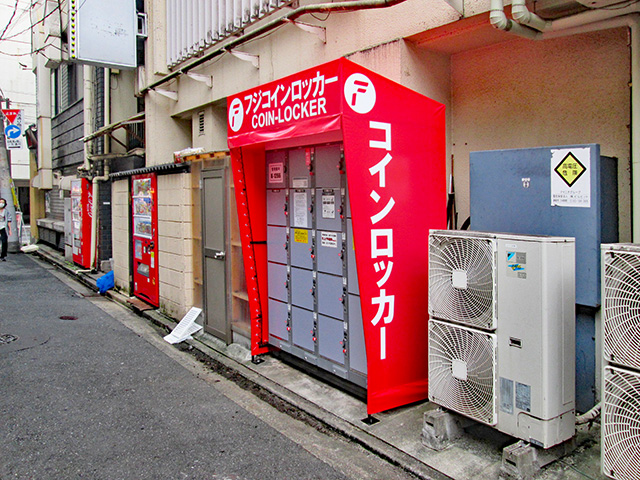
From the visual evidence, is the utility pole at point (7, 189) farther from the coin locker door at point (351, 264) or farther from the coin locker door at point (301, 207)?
the coin locker door at point (351, 264)

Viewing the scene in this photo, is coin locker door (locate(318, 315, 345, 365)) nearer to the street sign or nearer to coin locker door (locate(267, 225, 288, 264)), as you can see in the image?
coin locker door (locate(267, 225, 288, 264))

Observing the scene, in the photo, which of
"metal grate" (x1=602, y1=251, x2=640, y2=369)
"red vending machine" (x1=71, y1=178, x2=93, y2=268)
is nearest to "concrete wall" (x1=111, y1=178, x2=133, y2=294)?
"red vending machine" (x1=71, y1=178, x2=93, y2=268)

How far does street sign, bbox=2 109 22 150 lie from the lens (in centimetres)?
1717

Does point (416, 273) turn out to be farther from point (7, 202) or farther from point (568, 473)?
point (7, 202)

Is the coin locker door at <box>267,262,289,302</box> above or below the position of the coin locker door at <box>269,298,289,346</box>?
above

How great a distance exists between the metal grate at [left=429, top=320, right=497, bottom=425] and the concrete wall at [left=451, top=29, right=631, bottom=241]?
1.69 metres

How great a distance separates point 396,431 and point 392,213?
180 cm

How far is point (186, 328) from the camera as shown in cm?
711

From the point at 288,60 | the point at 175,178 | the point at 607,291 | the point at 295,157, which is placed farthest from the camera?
the point at 175,178

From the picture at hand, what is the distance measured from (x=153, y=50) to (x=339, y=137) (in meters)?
6.28

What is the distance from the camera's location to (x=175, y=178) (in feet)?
25.1

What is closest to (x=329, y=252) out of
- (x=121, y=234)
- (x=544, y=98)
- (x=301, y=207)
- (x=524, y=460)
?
(x=301, y=207)


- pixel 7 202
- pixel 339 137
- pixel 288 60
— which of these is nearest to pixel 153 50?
pixel 288 60

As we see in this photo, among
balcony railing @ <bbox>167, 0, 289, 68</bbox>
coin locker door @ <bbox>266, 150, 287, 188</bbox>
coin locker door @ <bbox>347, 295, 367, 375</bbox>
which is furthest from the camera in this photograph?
balcony railing @ <bbox>167, 0, 289, 68</bbox>
